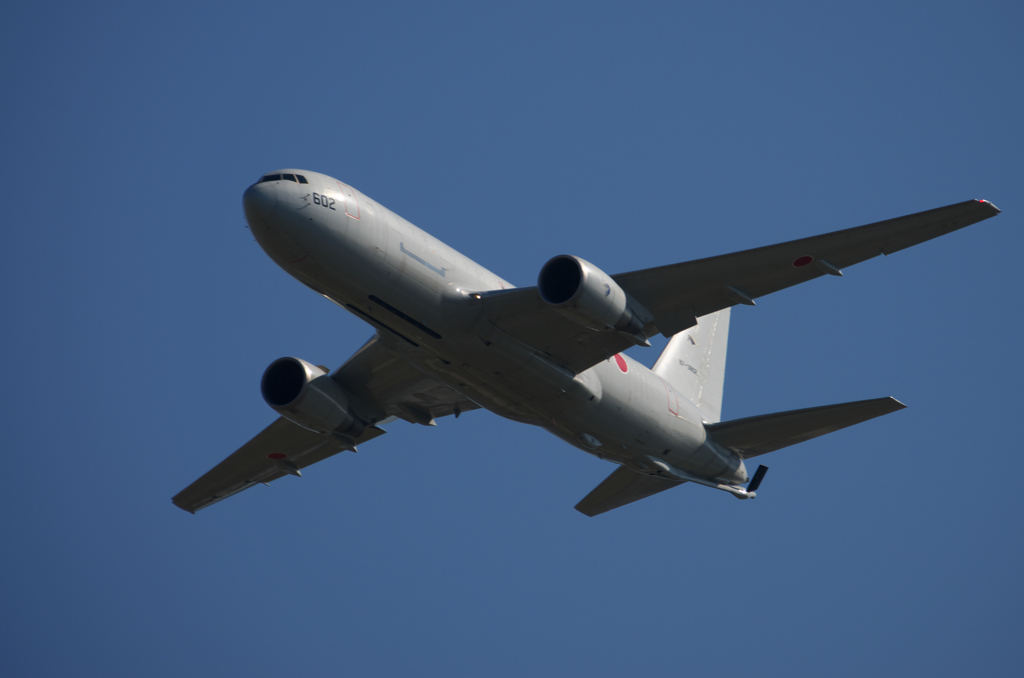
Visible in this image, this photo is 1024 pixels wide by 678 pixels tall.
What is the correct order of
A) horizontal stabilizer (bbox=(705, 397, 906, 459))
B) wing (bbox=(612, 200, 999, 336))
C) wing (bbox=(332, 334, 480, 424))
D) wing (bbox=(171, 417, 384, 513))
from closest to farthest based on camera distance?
1. wing (bbox=(612, 200, 999, 336))
2. horizontal stabilizer (bbox=(705, 397, 906, 459))
3. wing (bbox=(332, 334, 480, 424))
4. wing (bbox=(171, 417, 384, 513))

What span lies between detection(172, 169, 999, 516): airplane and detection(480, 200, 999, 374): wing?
40 millimetres

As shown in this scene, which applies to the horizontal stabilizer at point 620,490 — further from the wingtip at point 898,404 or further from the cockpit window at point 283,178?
the cockpit window at point 283,178

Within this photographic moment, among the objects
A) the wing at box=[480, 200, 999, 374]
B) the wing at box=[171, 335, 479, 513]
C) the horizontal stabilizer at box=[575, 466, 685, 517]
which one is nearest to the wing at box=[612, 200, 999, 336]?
the wing at box=[480, 200, 999, 374]

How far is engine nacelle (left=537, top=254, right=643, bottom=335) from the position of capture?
76.0 feet

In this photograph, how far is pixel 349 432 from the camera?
30.2 m

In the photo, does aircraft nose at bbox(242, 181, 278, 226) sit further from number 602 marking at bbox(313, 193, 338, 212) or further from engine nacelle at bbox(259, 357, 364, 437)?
engine nacelle at bbox(259, 357, 364, 437)

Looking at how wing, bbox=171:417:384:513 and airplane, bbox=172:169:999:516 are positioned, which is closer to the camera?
airplane, bbox=172:169:999:516

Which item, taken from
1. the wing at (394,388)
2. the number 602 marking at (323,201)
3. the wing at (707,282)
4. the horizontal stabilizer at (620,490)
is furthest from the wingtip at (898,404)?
the number 602 marking at (323,201)

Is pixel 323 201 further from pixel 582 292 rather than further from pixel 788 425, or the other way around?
pixel 788 425

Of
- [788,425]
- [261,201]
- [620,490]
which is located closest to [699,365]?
[620,490]

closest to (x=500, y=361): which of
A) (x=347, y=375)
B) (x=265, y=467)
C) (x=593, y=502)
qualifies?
(x=347, y=375)

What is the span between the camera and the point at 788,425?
29.2 m

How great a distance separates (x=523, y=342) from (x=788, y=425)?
9.03 meters

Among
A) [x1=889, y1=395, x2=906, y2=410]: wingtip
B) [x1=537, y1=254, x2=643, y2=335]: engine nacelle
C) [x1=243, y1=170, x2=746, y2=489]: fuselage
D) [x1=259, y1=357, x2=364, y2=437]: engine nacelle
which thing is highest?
[x1=889, y1=395, x2=906, y2=410]: wingtip
